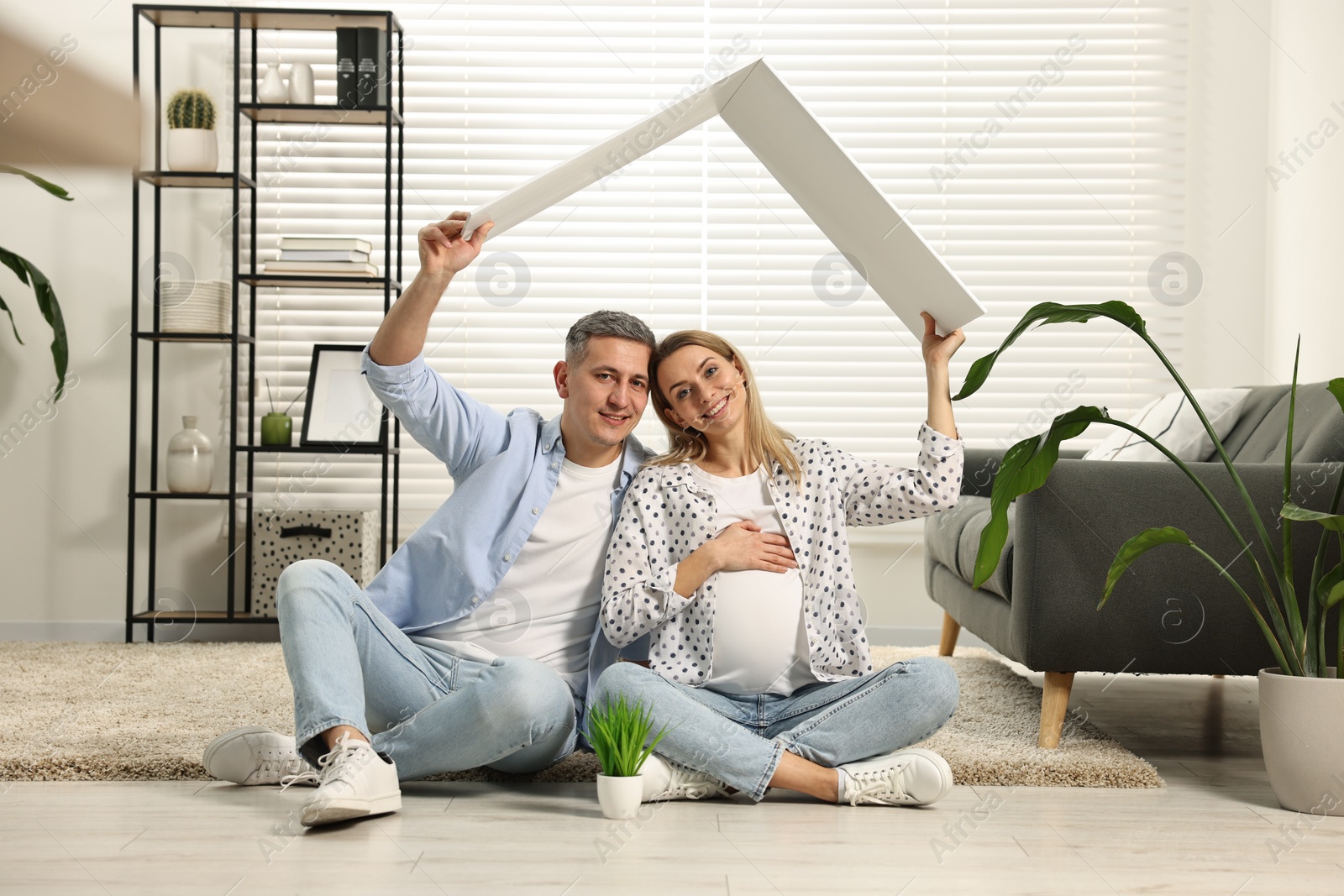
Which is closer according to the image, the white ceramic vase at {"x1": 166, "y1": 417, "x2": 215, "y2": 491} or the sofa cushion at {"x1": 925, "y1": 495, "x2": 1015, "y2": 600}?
the sofa cushion at {"x1": 925, "y1": 495, "x2": 1015, "y2": 600}

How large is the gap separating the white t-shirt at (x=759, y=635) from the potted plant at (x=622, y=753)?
0.16 meters

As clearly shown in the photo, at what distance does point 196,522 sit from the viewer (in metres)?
3.42

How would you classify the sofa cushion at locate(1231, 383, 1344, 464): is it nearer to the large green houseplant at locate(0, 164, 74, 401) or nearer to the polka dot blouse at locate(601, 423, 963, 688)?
the polka dot blouse at locate(601, 423, 963, 688)

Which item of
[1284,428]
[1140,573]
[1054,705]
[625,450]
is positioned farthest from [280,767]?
[1284,428]

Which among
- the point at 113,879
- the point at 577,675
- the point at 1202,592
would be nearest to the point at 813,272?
the point at 1202,592

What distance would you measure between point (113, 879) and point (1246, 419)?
7.52 feet

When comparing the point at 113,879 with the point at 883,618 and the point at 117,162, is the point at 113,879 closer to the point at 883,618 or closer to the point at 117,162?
the point at 117,162

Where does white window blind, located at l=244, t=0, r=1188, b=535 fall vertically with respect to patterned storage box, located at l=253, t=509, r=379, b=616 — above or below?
above

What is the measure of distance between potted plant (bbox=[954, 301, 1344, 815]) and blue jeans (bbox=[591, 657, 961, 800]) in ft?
0.84

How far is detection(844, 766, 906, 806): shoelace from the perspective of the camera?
61.2 inches

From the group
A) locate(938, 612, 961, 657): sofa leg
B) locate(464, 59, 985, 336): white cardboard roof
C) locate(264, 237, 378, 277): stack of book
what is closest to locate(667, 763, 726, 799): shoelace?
locate(464, 59, 985, 336): white cardboard roof

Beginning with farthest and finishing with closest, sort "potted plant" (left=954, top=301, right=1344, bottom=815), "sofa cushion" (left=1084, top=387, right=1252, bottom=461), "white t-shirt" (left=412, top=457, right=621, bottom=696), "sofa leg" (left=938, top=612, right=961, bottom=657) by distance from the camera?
"sofa leg" (left=938, top=612, right=961, bottom=657) → "sofa cushion" (left=1084, top=387, right=1252, bottom=461) → "white t-shirt" (left=412, top=457, right=621, bottom=696) → "potted plant" (left=954, top=301, right=1344, bottom=815)

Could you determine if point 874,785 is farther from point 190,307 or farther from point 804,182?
point 190,307

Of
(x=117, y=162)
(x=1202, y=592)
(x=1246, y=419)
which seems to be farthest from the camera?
(x=1246, y=419)
